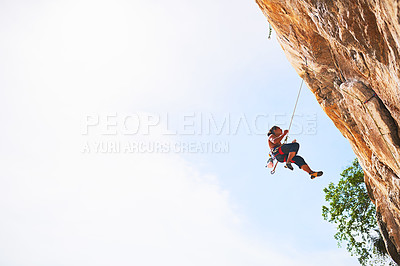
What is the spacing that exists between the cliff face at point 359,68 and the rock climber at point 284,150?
1.18m

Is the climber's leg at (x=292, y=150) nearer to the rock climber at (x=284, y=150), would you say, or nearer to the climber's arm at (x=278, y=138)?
the rock climber at (x=284, y=150)

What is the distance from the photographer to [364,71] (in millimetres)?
5051

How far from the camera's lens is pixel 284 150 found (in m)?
7.67

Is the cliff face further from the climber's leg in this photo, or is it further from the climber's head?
the climber's head

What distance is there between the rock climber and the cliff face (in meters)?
1.18

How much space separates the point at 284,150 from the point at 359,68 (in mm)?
3012

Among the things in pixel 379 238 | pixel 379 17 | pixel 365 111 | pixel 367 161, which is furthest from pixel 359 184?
pixel 379 17

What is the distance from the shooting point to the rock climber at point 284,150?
7.61 meters

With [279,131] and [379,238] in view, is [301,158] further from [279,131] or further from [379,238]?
[379,238]

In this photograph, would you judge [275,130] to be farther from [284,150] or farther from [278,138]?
[284,150]

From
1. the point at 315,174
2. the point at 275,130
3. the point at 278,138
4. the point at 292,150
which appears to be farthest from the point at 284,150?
the point at 315,174

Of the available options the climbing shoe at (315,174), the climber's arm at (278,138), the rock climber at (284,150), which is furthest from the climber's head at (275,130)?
the climbing shoe at (315,174)

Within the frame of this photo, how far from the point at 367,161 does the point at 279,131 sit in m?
2.14

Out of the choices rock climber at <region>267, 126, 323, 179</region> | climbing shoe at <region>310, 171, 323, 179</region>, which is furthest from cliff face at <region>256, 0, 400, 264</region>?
rock climber at <region>267, 126, 323, 179</region>
